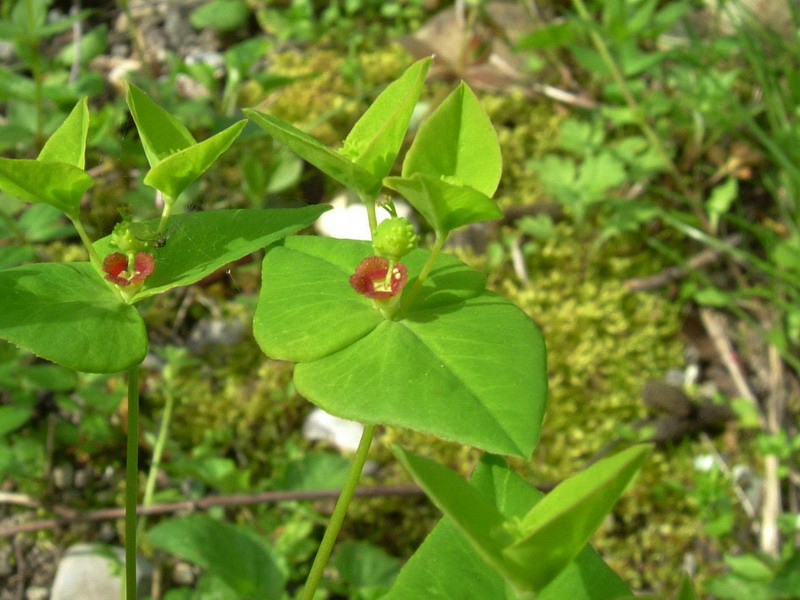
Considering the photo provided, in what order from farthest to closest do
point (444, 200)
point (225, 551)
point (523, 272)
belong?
point (523, 272) → point (225, 551) → point (444, 200)

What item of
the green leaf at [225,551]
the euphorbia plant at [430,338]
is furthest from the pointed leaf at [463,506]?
the green leaf at [225,551]

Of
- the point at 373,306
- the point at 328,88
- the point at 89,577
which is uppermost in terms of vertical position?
the point at 373,306

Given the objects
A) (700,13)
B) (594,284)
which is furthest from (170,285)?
(700,13)

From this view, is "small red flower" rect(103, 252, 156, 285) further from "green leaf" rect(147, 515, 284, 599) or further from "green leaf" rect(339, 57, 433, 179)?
"green leaf" rect(147, 515, 284, 599)

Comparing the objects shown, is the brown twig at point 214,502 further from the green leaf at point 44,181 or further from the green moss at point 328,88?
the green moss at point 328,88

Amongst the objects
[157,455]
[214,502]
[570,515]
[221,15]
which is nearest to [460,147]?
[570,515]

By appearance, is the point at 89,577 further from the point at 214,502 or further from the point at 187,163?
the point at 187,163

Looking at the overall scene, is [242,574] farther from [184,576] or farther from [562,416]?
[562,416]
